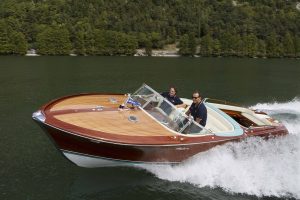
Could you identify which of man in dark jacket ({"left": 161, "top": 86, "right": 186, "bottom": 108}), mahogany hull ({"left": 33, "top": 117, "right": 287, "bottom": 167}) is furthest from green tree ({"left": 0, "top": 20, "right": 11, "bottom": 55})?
mahogany hull ({"left": 33, "top": 117, "right": 287, "bottom": 167})

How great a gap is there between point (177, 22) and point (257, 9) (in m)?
40.8

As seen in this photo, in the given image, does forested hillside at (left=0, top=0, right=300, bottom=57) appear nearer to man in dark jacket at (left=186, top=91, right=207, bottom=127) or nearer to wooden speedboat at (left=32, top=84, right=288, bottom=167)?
wooden speedboat at (left=32, top=84, right=288, bottom=167)

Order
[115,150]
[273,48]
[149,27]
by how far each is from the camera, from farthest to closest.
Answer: [149,27] < [273,48] < [115,150]

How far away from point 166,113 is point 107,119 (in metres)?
2.10

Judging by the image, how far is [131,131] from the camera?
1214 cm

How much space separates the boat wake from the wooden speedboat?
0.37 m

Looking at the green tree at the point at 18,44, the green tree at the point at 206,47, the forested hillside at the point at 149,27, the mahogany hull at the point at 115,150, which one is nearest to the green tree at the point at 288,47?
the forested hillside at the point at 149,27

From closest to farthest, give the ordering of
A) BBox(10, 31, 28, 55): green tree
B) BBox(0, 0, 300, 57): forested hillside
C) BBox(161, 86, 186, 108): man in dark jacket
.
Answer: BBox(161, 86, 186, 108): man in dark jacket
BBox(10, 31, 28, 55): green tree
BBox(0, 0, 300, 57): forested hillside

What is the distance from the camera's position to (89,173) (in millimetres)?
13375

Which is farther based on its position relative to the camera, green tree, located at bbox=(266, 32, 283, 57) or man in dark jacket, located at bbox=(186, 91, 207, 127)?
green tree, located at bbox=(266, 32, 283, 57)

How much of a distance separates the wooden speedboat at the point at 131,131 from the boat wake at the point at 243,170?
369 millimetres

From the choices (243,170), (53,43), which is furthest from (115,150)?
(53,43)

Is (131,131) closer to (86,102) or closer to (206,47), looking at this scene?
(86,102)

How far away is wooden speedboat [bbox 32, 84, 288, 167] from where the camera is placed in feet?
38.5
